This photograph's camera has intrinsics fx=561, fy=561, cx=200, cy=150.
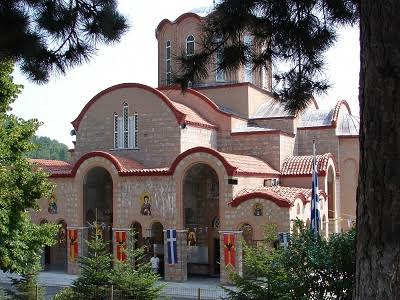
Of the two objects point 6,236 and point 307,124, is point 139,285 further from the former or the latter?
point 307,124

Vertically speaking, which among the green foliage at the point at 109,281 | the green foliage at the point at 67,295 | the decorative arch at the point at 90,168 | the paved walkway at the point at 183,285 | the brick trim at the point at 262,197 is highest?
the decorative arch at the point at 90,168

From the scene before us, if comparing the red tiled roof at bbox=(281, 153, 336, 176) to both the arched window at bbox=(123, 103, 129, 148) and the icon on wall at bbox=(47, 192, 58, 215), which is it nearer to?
the arched window at bbox=(123, 103, 129, 148)

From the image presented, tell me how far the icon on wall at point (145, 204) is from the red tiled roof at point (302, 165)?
544cm

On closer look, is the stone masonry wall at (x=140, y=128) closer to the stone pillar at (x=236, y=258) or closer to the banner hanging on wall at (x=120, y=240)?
the banner hanging on wall at (x=120, y=240)

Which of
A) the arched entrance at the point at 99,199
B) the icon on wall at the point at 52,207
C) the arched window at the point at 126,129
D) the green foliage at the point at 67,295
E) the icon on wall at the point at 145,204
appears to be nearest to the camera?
the green foliage at the point at 67,295

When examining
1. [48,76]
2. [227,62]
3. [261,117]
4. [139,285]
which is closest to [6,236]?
[139,285]

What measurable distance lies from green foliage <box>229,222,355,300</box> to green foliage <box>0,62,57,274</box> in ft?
18.9

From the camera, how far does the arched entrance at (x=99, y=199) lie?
21.8m

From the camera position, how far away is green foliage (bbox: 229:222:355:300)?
9.05 m

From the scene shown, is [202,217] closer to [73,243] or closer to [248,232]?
[248,232]

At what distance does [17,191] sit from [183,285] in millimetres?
7565

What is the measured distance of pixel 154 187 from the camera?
1981cm

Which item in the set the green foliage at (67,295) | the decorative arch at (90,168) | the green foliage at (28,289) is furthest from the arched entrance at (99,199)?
the green foliage at (67,295)

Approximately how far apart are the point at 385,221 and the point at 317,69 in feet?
12.9
